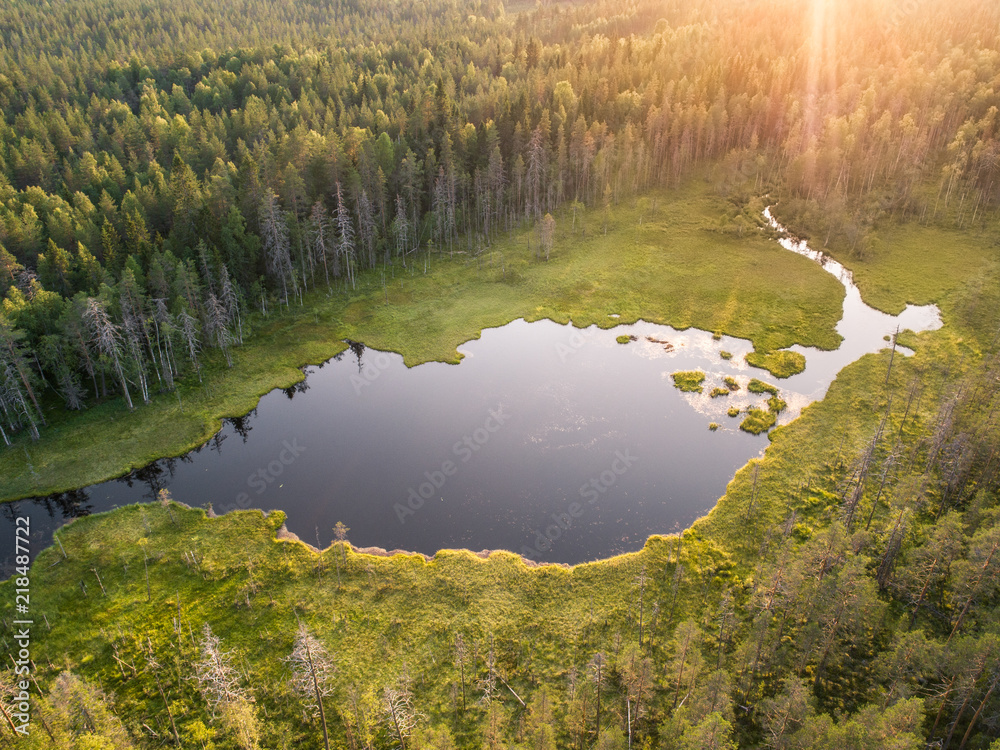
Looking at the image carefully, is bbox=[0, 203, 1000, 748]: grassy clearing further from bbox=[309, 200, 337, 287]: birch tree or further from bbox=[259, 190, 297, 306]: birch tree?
bbox=[309, 200, 337, 287]: birch tree

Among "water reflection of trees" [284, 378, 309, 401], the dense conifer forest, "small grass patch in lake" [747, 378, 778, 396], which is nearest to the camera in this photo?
the dense conifer forest

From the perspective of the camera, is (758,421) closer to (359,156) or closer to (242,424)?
(242,424)

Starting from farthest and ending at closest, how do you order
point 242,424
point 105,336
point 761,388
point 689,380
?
1. point 689,380
2. point 761,388
3. point 242,424
4. point 105,336

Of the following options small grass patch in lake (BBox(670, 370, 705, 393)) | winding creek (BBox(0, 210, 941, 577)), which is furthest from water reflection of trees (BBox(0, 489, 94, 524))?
small grass patch in lake (BBox(670, 370, 705, 393))

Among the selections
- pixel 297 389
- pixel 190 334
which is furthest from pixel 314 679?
pixel 190 334

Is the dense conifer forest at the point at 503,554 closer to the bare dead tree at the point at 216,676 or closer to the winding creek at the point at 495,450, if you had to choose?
the bare dead tree at the point at 216,676

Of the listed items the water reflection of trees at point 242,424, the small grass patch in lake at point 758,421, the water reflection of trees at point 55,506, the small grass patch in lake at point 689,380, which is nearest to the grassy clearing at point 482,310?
the water reflection of trees at point 242,424
